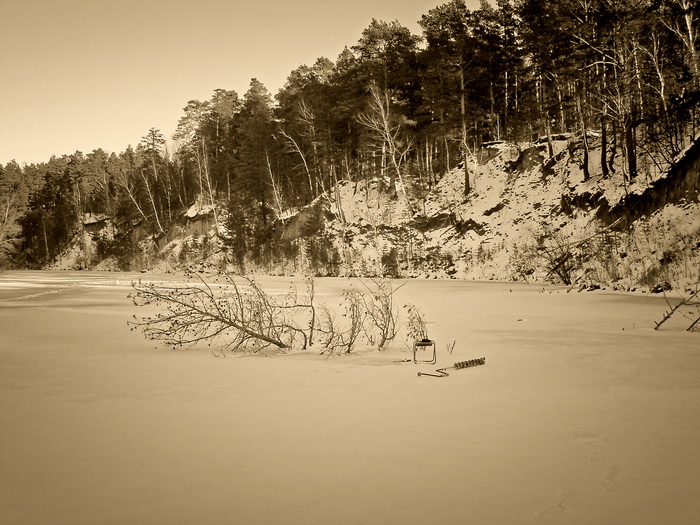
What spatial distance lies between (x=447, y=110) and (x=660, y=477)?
32.8 metres

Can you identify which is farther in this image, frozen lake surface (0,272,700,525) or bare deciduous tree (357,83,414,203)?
bare deciduous tree (357,83,414,203)

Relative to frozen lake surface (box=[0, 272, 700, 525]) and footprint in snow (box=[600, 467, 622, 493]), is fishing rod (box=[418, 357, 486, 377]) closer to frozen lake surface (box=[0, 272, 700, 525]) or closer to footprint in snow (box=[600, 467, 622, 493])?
frozen lake surface (box=[0, 272, 700, 525])

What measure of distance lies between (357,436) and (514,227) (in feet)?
81.3

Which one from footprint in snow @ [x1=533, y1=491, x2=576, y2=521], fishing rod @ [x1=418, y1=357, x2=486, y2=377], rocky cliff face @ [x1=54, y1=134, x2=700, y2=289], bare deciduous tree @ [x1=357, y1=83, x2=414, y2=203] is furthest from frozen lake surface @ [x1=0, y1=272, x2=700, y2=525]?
bare deciduous tree @ [x1=357, y1=83, x2=414, y2=203]

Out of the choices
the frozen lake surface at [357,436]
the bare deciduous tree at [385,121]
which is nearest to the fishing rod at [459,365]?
the frozen lake surface at [357,436]

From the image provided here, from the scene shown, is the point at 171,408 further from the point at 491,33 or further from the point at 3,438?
the point at 491,33

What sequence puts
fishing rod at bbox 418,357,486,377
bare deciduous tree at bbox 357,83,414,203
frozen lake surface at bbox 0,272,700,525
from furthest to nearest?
bare deciduous tree at bbox 357,83,414,203 → fishing rod at bbox 418,357,486,377 → frozen lake surface at bbox 0,272,700,525

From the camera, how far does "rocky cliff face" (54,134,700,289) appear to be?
54.0ft

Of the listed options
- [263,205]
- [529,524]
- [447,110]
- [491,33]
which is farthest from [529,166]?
[529,524]

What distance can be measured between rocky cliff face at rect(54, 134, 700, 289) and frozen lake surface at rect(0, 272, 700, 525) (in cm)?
957

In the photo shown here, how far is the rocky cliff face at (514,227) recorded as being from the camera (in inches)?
648

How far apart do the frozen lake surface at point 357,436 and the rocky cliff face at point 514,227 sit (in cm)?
957

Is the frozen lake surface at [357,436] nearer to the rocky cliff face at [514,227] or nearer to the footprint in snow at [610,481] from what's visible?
the footprint in snow at [610,481]

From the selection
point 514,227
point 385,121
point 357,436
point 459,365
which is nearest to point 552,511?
point 357,436
